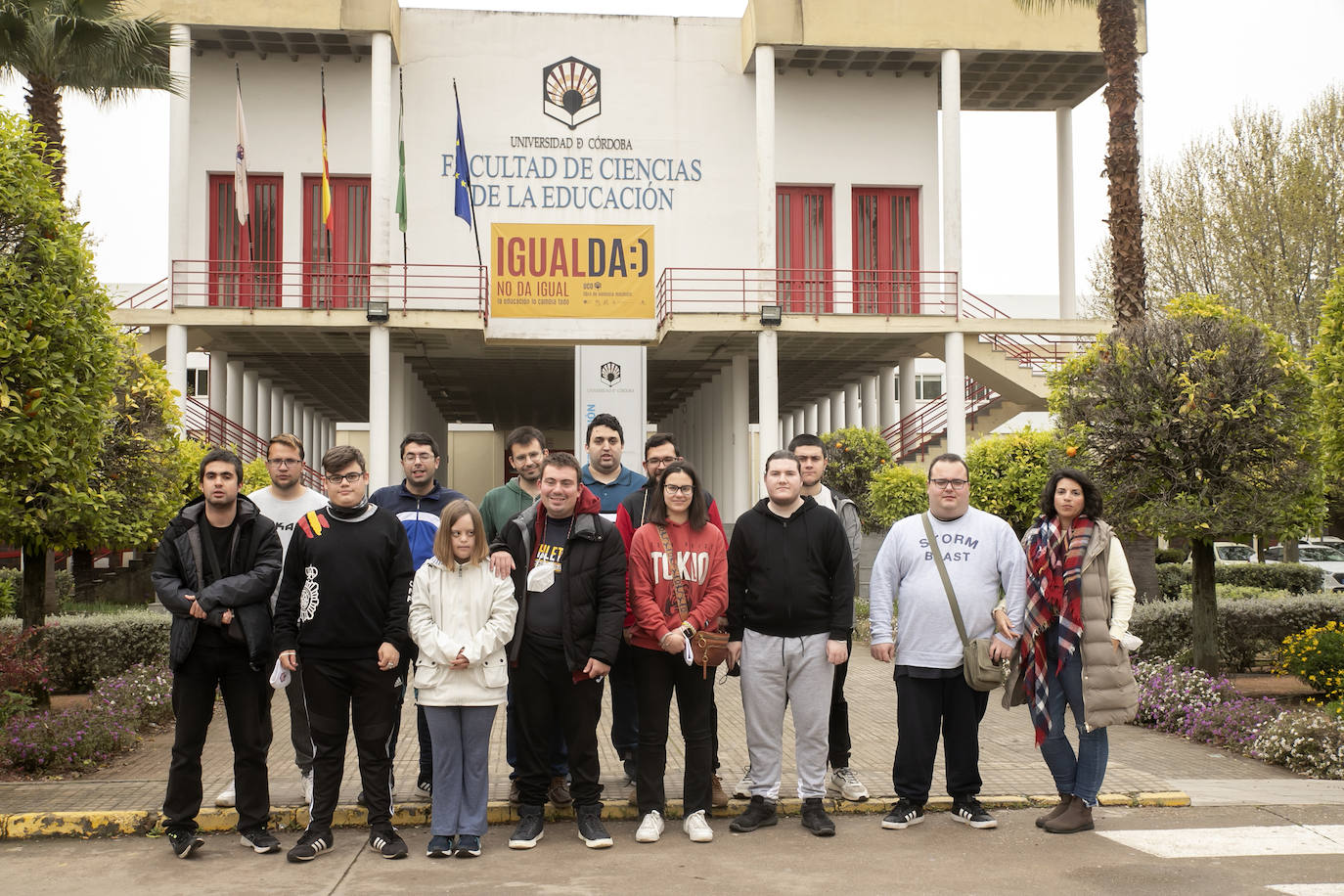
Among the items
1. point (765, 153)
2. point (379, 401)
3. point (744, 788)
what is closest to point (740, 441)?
point (765, 153)

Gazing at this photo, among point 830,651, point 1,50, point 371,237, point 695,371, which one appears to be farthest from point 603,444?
point 695,371

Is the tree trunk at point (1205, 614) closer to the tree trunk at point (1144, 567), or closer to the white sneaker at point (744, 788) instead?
the tree trunk at point (1144, 567)

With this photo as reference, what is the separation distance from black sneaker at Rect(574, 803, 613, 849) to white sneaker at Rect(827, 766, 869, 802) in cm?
153

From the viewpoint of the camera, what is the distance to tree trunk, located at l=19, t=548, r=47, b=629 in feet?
33.8

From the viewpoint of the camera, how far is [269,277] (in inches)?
917

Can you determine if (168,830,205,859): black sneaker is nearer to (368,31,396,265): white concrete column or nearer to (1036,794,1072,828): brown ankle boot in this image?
(1036,794,1072,828): brown ankle boot

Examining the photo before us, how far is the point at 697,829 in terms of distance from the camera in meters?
6.10

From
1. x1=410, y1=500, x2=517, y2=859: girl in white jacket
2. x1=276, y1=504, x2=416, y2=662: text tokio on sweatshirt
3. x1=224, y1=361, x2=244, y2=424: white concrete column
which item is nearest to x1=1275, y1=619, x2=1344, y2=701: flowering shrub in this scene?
x1=410, y1=500, x2=517, y2=859: girl in white jacket

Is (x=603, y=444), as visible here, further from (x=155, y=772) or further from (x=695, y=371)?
(x=695, y=371)

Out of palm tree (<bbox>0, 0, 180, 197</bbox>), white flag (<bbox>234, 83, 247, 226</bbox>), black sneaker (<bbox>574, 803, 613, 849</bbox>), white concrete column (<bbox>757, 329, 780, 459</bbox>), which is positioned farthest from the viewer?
white concrete column (<bbox>757, 329, 780, 459</bbox>)

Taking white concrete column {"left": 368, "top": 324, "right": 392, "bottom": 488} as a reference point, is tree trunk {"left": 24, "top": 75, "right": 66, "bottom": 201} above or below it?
above

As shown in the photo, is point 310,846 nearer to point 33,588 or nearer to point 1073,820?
point 1073,820

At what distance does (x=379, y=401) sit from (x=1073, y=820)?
16974 millimetres

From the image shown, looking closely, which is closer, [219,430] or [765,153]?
[765,153]
